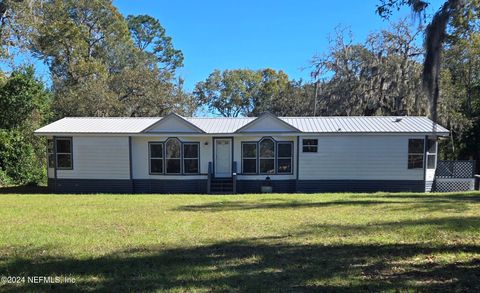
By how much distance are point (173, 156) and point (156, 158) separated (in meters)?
0.79

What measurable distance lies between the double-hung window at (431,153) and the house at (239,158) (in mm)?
45

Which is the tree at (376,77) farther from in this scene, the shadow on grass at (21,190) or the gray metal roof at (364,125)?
the shadow on grass at (21,190)

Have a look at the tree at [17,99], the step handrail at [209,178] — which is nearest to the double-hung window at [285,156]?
the step handrail at [209,178]

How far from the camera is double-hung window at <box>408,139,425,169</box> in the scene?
18625 millimetres

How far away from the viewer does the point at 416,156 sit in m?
18.7

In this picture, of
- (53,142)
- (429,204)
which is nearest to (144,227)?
(429,204)

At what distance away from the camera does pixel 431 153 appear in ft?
62.1

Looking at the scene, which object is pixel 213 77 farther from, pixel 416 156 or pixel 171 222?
pixel 171 222

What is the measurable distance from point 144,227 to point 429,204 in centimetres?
879

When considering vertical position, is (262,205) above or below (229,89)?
below

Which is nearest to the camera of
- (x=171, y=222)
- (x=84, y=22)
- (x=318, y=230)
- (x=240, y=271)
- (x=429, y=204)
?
(x=240, y=271)

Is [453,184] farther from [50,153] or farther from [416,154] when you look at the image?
[50,153]

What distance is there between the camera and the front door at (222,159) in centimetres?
1933

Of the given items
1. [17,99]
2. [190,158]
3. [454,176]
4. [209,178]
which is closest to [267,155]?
[209,178]
